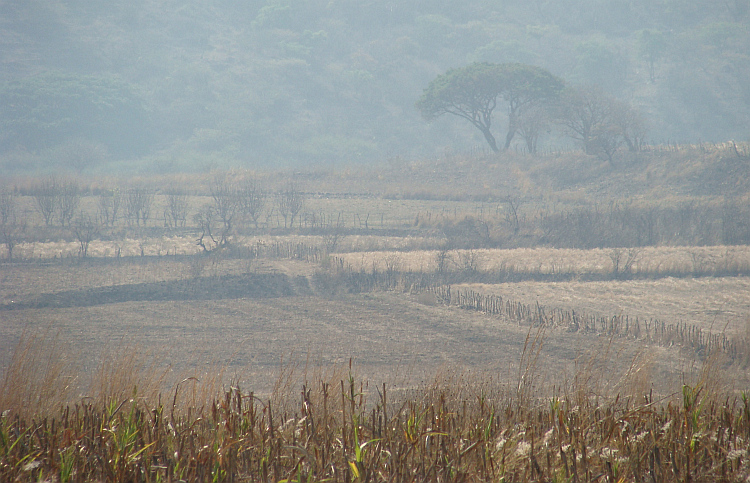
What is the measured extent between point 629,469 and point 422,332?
8.18 m

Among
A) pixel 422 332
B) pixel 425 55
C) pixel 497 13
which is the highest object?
pixel 497 13

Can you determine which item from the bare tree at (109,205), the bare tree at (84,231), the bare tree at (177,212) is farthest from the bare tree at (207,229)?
the bare tree at (109,205)

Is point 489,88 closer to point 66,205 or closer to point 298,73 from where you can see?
point 66,205

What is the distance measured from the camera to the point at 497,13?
10731 cm

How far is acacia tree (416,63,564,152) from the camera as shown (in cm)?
4566

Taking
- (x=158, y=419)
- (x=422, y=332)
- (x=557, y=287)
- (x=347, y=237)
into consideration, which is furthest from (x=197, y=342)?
(x=347, y=237)

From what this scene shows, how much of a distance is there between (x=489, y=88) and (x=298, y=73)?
44722 millimetres

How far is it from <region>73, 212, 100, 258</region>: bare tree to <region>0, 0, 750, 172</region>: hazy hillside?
111 feet

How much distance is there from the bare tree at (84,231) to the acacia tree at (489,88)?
97.6ft

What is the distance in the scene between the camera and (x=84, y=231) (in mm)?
23094

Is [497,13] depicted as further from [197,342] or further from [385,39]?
[197,342]

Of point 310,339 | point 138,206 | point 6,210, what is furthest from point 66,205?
point 310,339

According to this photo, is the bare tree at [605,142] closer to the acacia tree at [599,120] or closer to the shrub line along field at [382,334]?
the acacia tree at [599,120]

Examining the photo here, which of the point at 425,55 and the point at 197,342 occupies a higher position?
the point at 425,55
